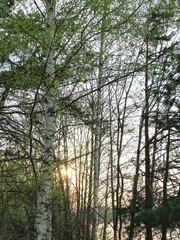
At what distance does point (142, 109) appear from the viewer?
24.2ft

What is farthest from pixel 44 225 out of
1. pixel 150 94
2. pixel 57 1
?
pixel 150 94

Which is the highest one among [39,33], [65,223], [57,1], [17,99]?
[57,1]

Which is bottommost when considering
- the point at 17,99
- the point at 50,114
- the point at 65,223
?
the point at 65,223

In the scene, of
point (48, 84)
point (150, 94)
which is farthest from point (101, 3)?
point (150, 94)

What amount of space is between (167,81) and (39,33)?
15.1ft

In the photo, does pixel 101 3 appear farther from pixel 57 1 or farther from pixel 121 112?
pixel 121 112

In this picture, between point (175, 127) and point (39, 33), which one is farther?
point (175, 127)

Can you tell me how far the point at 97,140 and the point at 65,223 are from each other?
3.77 meters

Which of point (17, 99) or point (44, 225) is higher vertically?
point (17, 99)

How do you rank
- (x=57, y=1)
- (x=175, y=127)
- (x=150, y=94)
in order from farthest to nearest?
1. (x=150, y=94)
2. (x=175, y=127)
3. (x=57, y=1)

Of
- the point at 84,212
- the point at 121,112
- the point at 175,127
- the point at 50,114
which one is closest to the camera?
the point at 50,114

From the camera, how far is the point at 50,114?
3.89 meters

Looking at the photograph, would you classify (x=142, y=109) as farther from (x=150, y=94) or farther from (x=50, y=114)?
(x=50, y=114)

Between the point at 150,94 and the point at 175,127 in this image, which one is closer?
the point at 175,127
